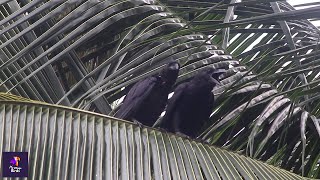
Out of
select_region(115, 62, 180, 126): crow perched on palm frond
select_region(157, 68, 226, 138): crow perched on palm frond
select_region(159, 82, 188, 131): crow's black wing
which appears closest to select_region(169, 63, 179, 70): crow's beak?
select_region(115, 62, 180, 126): crow perched on palm frond

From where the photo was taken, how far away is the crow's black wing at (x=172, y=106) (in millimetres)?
4851

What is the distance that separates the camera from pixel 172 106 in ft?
16.1

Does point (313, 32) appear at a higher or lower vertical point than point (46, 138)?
higher

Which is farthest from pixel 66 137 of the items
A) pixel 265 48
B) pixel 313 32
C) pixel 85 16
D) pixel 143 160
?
pixel 313 32

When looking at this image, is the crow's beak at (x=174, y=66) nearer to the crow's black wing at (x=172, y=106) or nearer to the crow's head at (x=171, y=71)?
the crow's head at (x=171, y=71)

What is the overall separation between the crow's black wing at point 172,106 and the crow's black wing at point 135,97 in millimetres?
166

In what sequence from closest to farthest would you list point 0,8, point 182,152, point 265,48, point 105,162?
point 105,162
point 182,152
point 0,8
point 265,48

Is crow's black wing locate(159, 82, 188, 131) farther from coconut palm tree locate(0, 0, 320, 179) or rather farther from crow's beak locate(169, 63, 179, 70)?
crow's beak locate(169, 63, 179, 70)

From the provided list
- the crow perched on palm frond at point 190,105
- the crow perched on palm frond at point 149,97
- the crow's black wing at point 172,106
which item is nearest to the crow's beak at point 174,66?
the crow perched on palm frond at point 149,97

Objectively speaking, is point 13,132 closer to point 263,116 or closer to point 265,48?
point 263,116

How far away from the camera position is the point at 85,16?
4.10 m

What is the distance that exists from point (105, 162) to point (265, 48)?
2123mm

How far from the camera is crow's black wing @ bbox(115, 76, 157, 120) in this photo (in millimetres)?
4633

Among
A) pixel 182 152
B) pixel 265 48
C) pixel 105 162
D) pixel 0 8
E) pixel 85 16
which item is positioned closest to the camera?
pixel 105 162
